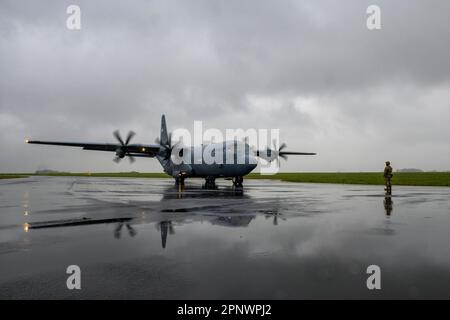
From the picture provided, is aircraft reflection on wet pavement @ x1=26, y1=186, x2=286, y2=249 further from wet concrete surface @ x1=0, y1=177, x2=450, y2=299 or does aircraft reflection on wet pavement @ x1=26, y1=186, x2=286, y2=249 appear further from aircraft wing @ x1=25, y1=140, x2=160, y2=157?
aircraft wing @ x1=25, y1=140, x2=160, y2=157

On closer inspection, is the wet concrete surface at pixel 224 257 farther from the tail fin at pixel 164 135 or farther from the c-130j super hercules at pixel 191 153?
the tail fin at pixel 164 135

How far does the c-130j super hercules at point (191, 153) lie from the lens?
2941 centimetres

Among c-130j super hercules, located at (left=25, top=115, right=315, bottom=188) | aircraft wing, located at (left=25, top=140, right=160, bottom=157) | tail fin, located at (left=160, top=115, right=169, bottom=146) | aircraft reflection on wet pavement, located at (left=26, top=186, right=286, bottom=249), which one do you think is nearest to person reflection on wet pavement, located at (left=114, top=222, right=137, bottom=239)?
aircraft reflection on wet pavement, located at (left=26, top=186, right=286, bottom=249)

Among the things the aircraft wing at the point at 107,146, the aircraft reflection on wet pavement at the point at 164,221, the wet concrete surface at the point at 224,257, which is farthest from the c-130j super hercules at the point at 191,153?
the wet concrete surface at the point at 224,257

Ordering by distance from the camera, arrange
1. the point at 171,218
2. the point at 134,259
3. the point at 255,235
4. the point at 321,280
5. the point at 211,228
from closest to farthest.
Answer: the point at 321,280 < the point at 134,259 < the point at 255,235 < the point at 211,228 < the point at 171,218

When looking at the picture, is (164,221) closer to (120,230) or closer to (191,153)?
(120,230)

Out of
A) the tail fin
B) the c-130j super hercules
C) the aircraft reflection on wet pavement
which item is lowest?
the aircraft reflection on wet pavement

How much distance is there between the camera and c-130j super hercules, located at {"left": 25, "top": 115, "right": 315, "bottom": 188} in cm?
2941

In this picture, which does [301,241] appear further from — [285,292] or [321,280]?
[285,292]

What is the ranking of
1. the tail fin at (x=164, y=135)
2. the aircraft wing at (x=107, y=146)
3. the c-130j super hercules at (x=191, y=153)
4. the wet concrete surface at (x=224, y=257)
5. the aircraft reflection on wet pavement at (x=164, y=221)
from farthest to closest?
the tail fin at (x=164, y=135), the aircraft wing at (x=107, y=146), the c-130j super hercules at (x=191, y=153), the aircraft reflection on wet pavement at (x=164, y=221), the wet concrete surface at (x=224, y=257)

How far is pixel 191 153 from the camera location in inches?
1383
